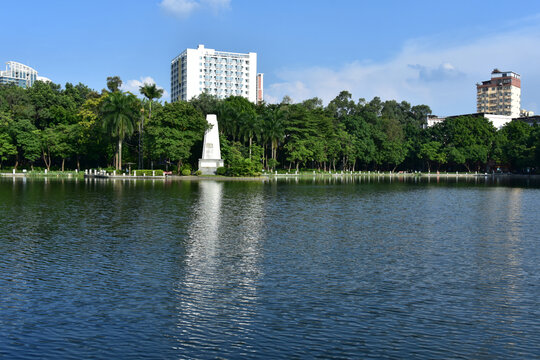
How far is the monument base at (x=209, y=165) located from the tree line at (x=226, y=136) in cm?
233

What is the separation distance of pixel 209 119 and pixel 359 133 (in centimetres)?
5750

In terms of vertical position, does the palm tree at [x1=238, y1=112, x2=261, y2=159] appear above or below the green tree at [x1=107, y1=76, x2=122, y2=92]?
below

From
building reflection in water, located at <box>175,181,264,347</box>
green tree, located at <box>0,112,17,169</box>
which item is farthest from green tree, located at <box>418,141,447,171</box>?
building reflection in water, located at <box>175,181,264,347</box>

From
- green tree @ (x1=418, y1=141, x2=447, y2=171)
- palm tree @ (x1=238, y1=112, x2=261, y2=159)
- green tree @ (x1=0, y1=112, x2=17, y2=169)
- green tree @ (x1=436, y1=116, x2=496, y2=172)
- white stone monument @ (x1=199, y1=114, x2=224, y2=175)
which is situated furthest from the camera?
green tree @ (x1=436, y1=116, x2=496, y2=172)

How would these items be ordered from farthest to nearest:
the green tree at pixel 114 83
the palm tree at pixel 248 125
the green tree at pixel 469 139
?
the green tree at pixel 469 139 → the green tree at pixel 114 83 → the palm tree at pixel 248 125

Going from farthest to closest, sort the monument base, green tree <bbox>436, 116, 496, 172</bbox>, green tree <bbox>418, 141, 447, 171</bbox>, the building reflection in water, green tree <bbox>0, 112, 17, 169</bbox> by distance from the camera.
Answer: green tree <bbox>436, 116, 496, 172</bbox>, green tree <bbox>418, 141, 447, 171</bbox>, green tree <bbox>0, 112, 17, 169</bbox>, the monument base, the building reflection in water

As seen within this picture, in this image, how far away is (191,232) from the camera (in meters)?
24.8

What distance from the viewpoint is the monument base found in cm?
9381

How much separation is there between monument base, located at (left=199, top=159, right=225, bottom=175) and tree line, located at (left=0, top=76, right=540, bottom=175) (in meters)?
2.33

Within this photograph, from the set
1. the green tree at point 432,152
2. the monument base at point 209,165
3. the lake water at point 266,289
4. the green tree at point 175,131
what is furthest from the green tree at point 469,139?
the lake water at point 266,289

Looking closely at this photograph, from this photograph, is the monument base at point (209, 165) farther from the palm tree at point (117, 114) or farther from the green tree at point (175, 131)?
the palm tree at point (117, 114)

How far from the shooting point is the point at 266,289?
14.4 metres

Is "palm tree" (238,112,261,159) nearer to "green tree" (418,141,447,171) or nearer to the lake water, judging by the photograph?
"green tree" (418,141,447,171)

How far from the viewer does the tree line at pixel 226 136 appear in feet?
315
